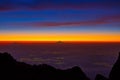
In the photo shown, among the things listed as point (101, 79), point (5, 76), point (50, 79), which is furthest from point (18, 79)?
point (101, 79)

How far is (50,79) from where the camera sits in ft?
125

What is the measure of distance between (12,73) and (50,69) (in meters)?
5.95

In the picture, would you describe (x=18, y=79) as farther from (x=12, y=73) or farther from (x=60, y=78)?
(x=60, y=78)

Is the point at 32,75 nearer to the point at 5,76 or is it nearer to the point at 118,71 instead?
the point at 5,76

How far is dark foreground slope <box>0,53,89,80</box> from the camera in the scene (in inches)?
1501

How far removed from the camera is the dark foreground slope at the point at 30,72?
38122mm

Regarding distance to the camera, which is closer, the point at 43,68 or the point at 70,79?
the point at 70,79

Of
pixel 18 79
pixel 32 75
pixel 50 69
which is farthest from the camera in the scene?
pixel 50 69

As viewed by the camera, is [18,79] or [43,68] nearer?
[18,79]

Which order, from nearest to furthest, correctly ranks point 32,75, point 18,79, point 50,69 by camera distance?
1. point 18,79
2. point 32,75
3. point 50,69

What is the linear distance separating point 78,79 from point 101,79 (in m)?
3.45

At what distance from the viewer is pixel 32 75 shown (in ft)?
128

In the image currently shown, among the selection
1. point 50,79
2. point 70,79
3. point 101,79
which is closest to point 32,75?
point 50,79

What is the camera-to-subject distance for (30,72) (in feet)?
134
